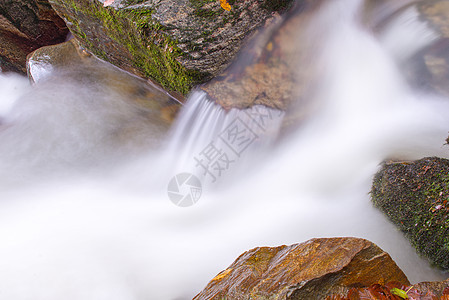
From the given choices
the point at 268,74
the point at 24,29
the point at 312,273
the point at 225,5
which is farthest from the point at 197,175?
the point at 24,29

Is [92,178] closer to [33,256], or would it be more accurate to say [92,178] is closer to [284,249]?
[33,256]

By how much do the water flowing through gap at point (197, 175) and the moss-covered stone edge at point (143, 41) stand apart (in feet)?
1.33

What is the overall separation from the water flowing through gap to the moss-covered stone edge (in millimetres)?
405

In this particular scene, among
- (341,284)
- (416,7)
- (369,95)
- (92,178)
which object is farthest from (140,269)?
(416,7)

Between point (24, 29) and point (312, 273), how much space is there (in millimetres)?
6404

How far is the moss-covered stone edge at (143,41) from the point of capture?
3385mm

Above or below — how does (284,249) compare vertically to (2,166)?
below

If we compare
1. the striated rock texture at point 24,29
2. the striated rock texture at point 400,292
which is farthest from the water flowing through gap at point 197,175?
the striated rock texture at point 24,29

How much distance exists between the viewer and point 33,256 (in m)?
3.20

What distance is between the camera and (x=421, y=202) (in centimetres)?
246

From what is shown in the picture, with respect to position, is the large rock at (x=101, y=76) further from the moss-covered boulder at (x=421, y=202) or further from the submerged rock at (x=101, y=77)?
the moss-covered boulder at (x=421, y=202)

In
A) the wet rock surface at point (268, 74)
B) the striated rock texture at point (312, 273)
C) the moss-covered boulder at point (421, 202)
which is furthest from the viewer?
the wet rock surface at point (268, 74)

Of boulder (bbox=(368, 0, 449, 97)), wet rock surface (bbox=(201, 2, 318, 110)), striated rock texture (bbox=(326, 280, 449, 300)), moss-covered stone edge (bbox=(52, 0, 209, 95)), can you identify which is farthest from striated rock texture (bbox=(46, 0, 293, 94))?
striated rock texture (bbox=(326, 280, 449, 300))

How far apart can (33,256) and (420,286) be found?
12.2 ft
